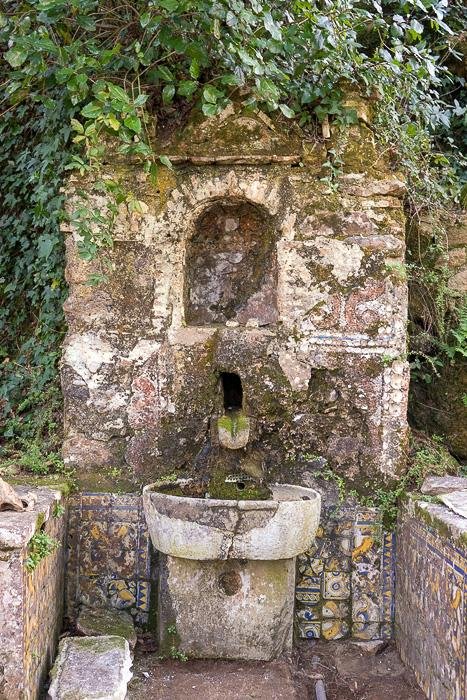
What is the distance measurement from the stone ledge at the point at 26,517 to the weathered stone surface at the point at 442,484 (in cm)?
203

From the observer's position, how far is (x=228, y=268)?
14.7 feet

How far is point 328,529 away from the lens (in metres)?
4.09

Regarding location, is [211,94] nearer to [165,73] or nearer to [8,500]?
[165,73]

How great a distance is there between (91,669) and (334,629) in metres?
1.53

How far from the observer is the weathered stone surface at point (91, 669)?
9.64ft

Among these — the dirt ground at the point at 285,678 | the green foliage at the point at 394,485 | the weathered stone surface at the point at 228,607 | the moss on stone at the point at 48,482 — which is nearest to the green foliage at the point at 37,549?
the moss on stone at the point at 48,482

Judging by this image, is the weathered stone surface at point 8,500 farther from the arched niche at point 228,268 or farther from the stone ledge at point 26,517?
the arched niche at point 228,268

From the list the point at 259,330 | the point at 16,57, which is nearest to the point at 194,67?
the point at 16,57

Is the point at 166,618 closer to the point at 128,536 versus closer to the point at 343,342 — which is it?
the point at 128,536

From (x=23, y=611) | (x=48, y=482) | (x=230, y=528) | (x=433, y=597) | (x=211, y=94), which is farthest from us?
(x=48, y=482)

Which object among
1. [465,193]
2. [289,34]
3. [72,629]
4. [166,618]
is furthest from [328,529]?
[289,34]

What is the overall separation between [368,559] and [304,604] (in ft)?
1.49

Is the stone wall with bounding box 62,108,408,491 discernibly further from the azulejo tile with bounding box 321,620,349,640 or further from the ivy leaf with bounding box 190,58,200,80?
the azulejo tile with bounding box 321,620,349,640

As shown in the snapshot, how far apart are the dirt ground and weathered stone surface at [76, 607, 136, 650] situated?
15cm
